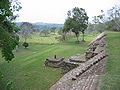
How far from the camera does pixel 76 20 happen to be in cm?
3719

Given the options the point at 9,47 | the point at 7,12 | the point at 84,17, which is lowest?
the point at 9,47

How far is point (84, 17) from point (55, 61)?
2360cm

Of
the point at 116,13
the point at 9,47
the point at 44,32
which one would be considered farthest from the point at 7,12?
the point at 44,32

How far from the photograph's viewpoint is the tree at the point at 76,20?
36.5 meters

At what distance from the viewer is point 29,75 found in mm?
13555

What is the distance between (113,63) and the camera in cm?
955

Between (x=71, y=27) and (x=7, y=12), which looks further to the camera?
(x=71, y=27)

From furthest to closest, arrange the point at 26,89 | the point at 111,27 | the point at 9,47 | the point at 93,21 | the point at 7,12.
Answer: the point at 93,21
the point at 111,27
the point at 26,89
the point at 7,12
the point at 9,47

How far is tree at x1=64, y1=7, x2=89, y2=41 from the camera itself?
120 ft

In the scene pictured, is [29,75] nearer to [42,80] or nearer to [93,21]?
[42,80]

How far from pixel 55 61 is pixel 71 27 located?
851 inches

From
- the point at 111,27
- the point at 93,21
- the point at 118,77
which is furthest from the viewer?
the point at 93,21

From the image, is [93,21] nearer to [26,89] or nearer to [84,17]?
[84,17]

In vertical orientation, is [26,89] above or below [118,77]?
below
